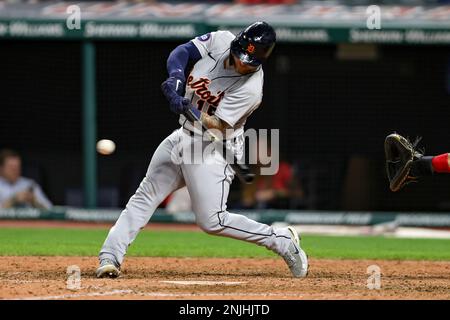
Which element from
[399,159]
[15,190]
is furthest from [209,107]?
[15,190]

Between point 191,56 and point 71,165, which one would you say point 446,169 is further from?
point 71,165

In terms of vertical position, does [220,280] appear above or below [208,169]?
below

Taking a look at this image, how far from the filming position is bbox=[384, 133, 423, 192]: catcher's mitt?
632cm

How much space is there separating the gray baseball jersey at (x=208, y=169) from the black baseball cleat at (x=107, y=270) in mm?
40

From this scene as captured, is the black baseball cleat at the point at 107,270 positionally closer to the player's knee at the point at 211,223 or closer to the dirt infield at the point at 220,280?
the dirt infield at the point at 220,280

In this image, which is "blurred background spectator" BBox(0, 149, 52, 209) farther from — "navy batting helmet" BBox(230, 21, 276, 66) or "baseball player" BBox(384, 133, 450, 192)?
"navy batting helmet" BBox(230, 21, 276, 66)

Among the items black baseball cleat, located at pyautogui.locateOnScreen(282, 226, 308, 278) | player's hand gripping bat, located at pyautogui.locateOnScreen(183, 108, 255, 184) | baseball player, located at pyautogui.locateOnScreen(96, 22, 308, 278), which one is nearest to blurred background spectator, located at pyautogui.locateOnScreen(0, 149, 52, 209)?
baseball player, located at pyautogui.locateOnScreen(96, 22, 308, 278)

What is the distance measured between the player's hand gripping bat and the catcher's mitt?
1.17 m

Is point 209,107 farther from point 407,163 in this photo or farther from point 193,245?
point 193,245

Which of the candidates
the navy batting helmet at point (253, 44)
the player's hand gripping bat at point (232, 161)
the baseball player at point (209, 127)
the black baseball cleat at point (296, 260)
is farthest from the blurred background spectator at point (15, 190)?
the navy batting helmet at point (253, 44)

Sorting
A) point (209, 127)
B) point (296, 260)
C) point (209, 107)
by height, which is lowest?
point (296, 260)

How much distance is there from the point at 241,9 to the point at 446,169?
6090 millimetres

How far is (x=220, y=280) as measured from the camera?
19.6 ft

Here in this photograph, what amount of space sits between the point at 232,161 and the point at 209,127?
0.26 metres
